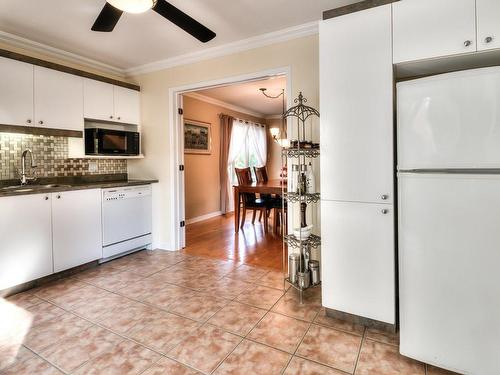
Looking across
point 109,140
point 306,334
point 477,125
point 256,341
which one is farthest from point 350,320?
point 109,140

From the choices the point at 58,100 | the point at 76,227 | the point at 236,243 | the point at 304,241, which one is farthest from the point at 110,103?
the point at 304,241

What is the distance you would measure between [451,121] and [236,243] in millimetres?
3072

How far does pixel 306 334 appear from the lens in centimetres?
187

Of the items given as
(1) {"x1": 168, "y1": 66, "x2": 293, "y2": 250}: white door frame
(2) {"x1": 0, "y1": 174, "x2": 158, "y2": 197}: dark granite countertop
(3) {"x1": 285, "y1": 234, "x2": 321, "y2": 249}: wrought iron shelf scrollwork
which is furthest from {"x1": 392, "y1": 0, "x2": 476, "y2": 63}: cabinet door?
(2) {"x1": 0, "y1": 174, "x2": 158, "y2": 197}: dark granite countertop

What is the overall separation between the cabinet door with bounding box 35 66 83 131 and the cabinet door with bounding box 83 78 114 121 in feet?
0.19

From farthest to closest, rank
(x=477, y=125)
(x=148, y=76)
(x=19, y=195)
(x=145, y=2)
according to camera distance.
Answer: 1. (x=148, y=76)
2. (x=19, y=195)
3. (x=145, y=2)
4. (x=477, y=125)

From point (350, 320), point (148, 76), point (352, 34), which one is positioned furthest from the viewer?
point (148, 76)

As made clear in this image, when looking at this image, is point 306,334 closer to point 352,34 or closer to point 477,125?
point 477,125

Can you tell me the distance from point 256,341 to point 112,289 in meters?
1.49

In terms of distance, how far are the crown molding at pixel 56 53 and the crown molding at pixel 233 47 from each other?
0.83 ft

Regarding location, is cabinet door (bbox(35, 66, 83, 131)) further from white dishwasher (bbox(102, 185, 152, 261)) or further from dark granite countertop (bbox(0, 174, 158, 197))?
white dishwasher (bbox(102, 185, 152, 261))

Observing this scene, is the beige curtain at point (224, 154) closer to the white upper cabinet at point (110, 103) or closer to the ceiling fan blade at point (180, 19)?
the white upper cabinet at point (110, 103)

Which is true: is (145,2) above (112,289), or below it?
above

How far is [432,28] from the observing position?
1.62m
